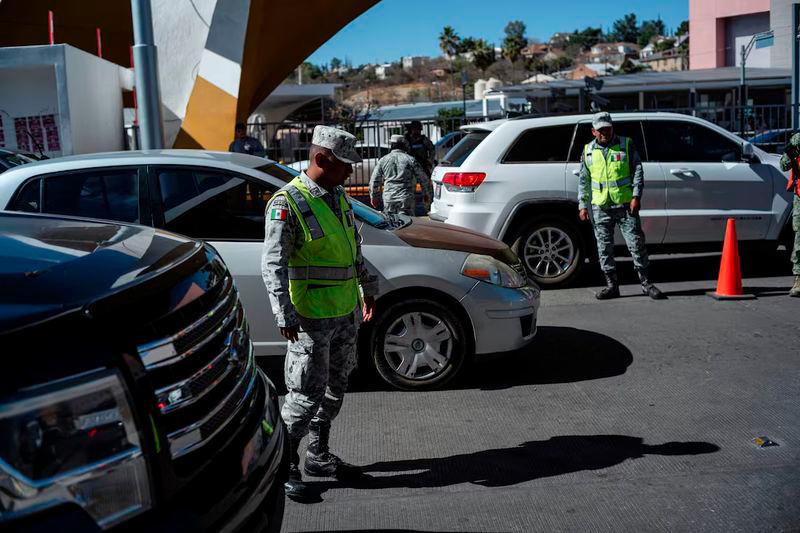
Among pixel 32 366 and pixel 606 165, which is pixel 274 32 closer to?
pixel 606 165

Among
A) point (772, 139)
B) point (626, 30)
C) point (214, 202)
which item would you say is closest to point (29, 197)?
point (214, 202)

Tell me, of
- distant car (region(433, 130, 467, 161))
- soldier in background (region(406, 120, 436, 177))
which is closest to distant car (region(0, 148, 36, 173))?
soldier in background (region(406, 120, 436, 177))

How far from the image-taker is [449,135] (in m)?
16.8

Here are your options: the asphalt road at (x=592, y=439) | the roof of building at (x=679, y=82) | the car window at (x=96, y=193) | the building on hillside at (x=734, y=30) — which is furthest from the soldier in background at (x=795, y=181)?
the building on hillside at (x=734, y=30)

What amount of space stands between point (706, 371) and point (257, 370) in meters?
4.27

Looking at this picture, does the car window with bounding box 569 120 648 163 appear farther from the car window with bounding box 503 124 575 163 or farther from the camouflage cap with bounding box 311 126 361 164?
the camouflage cap with bounding box 311 126 361 164

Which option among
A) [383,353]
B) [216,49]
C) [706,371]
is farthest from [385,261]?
[216,49]

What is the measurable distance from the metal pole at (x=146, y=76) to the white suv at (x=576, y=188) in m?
3.44

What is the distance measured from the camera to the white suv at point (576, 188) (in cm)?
966

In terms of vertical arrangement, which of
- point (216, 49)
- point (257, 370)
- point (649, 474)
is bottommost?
point (649, 474)

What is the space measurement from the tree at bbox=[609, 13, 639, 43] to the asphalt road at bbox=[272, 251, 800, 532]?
636ft

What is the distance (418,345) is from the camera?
613 cm

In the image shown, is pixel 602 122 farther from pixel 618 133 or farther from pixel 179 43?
pixel 179 43

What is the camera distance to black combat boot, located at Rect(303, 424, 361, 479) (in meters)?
4.72
